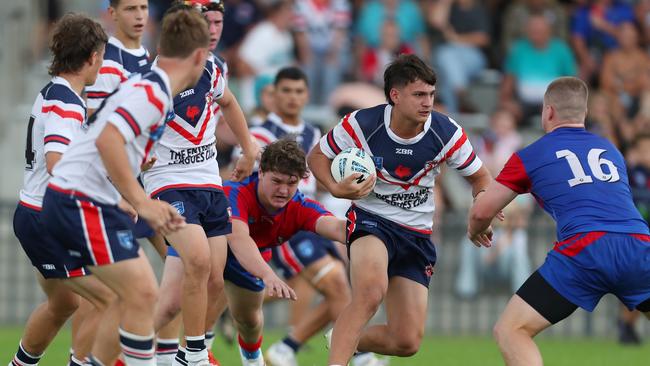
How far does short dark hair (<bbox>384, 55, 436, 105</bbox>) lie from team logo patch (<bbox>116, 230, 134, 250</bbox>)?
7.67 feet

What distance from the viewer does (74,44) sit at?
7.43 metres

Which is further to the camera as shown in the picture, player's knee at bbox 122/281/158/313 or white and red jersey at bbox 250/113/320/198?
white and red jersey at bbox 250/113/320/198

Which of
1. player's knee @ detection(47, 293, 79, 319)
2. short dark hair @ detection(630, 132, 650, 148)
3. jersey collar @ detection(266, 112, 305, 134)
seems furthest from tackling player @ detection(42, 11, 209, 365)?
short dark hair @ detection(630, 132, 650, 148)

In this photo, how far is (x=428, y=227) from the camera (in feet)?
27.6

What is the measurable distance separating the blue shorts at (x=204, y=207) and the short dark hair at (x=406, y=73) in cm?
140

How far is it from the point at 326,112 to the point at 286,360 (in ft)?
21.2

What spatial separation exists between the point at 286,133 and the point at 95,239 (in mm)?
4073

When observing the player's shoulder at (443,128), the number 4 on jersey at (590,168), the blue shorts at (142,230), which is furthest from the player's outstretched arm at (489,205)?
the blue shorts at (142,230)

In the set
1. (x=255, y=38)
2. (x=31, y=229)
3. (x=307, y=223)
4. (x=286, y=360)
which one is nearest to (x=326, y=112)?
(x=255, y=38)

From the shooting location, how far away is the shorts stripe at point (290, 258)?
10738 mm

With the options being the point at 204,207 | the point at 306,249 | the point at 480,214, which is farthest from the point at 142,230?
the point at 480,214

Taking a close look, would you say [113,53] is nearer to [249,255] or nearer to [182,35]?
[249,255]

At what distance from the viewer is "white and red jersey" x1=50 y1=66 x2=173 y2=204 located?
650 centimetres

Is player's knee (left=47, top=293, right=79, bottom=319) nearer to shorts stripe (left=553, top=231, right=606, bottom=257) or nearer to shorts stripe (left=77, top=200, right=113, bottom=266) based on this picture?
shorts stripe (left=77, top=200, right=113, bottom=266)
